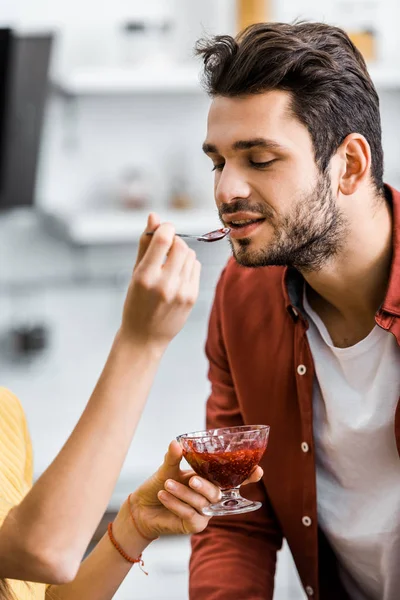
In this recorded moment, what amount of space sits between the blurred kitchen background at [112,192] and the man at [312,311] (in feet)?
4.64

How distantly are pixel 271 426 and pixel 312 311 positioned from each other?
0.24 meters

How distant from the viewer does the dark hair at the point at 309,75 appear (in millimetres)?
1687

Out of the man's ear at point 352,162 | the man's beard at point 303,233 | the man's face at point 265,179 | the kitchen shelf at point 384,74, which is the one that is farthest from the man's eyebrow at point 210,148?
the kitchen shelf at point 384,74

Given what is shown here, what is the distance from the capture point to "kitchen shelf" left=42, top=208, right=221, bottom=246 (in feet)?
10.4

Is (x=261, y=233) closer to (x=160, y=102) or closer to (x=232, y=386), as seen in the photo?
(x=232, y=386)

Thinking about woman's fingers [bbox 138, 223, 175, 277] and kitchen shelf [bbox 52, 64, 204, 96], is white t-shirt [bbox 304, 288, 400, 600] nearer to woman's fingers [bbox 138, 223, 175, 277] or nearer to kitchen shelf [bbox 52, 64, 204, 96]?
woman's fingers [bbox 138, 223, 175, 277]

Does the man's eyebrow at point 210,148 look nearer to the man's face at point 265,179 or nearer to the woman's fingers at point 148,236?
the man's face at point 265,179

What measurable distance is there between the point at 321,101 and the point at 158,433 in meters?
2.03

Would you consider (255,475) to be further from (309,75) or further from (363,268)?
(309,75)

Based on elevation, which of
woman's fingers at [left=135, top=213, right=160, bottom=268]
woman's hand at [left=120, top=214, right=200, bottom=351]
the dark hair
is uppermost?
the dark hair

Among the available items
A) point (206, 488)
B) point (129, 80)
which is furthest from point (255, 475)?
point (129, 80)

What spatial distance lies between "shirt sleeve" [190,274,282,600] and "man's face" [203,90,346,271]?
1.07 feet

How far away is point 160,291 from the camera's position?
1.20 m

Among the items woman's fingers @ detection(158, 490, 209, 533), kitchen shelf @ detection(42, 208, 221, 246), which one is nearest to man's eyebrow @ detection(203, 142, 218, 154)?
woman's fingers @ detection(158, 490, 209, 533)
